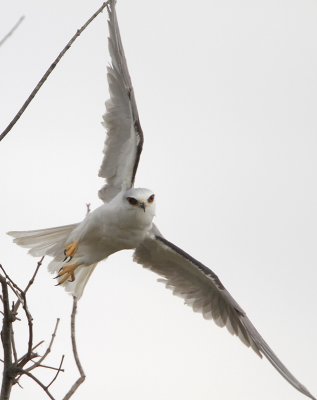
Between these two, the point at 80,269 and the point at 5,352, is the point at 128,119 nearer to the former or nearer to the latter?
the point at 80,269

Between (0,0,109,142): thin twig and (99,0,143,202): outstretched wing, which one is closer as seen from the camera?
(0,0,109,142): thin twig

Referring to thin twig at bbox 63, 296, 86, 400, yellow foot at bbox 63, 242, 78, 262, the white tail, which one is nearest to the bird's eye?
yellow foot at bbox 63, 242, 78, 262

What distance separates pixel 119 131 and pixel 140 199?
2.42 feet

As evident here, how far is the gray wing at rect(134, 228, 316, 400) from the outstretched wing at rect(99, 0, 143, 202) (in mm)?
535

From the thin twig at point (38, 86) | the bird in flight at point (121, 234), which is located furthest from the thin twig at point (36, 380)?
the bird in flight at point (121, 234)

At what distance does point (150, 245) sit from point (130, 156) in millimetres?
806

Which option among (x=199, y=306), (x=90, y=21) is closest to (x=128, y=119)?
(x=199, y=306)

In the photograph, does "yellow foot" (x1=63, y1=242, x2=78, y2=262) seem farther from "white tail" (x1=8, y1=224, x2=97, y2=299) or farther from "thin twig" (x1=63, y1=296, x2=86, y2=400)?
"thin twig" (x1=63, y1=296, x2=86, y2=400)

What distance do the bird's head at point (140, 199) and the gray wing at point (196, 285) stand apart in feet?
1.93

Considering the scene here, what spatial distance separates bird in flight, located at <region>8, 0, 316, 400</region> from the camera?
5.84m

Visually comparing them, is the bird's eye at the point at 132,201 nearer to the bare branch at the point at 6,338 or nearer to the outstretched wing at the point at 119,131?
the outstretched wing at the point at 119,131

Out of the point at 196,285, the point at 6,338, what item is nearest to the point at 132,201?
the point at 196,285

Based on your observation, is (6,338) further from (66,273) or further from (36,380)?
Answer: (66,273)

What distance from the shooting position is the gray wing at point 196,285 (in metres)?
6.47
